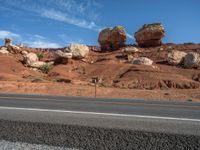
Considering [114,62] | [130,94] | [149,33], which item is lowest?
[130,94]

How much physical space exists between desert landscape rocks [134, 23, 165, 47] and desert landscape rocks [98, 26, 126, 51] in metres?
2.76

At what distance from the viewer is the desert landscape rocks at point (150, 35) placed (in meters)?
53.8

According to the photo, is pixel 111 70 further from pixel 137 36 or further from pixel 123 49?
pixel 137 36

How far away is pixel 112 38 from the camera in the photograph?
57.0m

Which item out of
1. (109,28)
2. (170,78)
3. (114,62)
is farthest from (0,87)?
(109,28)

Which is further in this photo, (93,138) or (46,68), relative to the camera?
(46,68)

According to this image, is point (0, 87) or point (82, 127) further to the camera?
point (0, 87)

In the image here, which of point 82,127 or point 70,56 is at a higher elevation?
point 70,56

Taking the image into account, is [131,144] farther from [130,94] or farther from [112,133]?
[130,94]

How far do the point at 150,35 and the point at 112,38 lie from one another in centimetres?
736

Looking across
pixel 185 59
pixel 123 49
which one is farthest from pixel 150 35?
pixel 185 59

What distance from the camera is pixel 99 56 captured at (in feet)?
176

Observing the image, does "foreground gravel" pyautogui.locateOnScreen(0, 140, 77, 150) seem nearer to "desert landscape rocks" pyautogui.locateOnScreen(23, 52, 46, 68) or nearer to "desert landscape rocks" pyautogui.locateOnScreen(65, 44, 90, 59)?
"desert landscape rocks" pyautogui.locateOnScreen(23, 52, 46, 68)

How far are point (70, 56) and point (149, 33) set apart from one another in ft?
53.0
